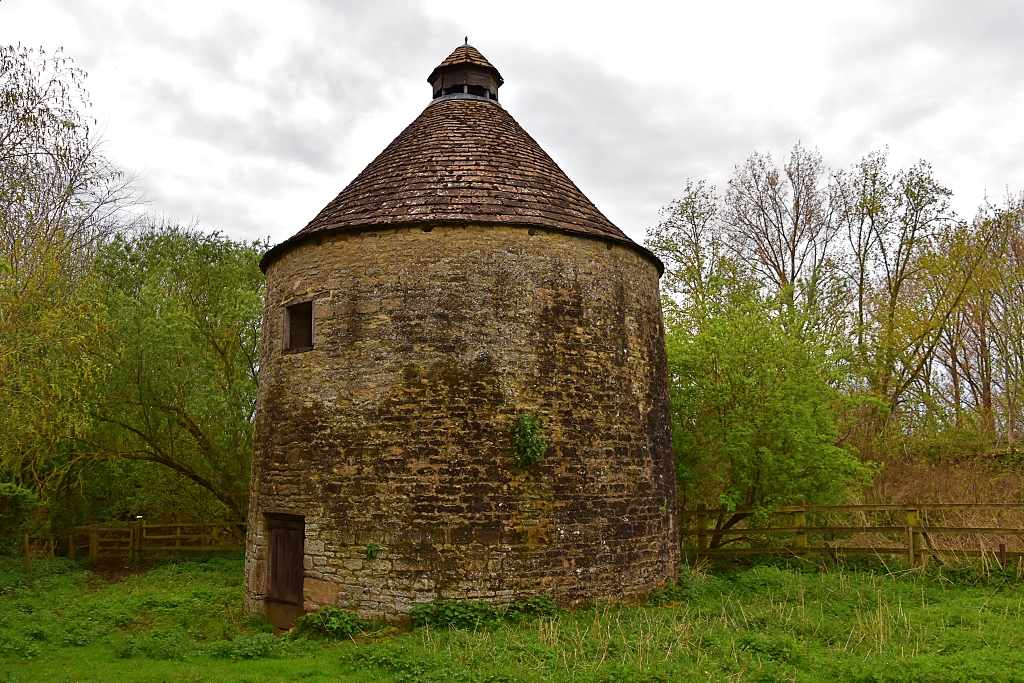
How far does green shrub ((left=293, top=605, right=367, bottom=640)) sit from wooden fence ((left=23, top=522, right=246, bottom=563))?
867 centimetres

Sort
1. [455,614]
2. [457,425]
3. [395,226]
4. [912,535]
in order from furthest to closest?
1. [912,535]
2. [395,226]
3. [457,425]
4. [455,614]

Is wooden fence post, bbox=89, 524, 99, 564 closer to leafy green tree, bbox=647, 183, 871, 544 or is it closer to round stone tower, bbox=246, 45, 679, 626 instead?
round stone tower, bbox=246, 45, 679, 626

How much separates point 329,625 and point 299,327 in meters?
4.24

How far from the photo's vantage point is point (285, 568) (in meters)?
10.1

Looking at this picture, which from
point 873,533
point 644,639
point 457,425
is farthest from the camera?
point 873,533

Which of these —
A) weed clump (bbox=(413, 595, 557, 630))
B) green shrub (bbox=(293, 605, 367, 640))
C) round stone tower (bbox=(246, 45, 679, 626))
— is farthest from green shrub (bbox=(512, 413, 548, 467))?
green shrub (bbox=(293, 605, 367, 640))

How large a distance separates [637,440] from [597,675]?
4225 mm

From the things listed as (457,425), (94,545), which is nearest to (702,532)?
(457,425)

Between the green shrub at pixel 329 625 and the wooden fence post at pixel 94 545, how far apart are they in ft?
37.0

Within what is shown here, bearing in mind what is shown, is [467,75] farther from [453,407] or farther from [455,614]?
[455,614]

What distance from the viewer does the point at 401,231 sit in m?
10.0

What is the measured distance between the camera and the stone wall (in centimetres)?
918

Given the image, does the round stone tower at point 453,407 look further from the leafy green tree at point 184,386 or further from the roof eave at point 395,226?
the leafy green tree at point 184,386

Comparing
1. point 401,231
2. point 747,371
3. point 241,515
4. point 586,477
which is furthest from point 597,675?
point 241,515
